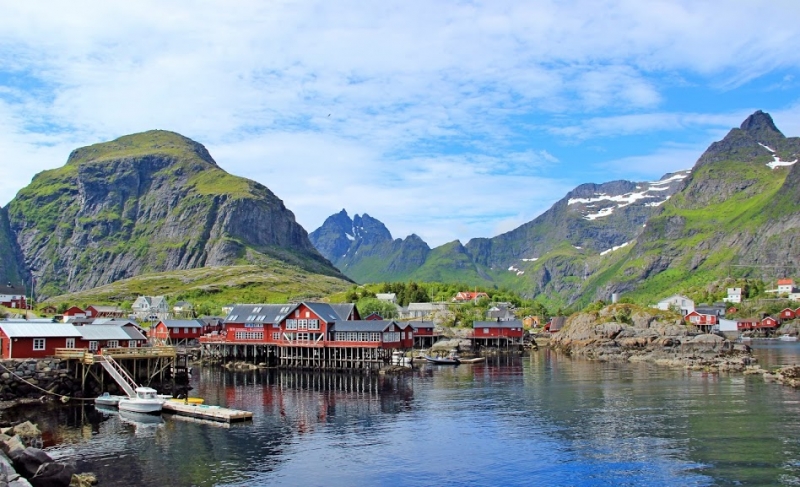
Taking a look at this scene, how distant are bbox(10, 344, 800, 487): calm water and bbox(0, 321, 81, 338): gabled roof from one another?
11304mm

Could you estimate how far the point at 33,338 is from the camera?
67.9 meters

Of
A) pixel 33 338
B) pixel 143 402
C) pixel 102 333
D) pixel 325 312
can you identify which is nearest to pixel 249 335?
pixel 325 312

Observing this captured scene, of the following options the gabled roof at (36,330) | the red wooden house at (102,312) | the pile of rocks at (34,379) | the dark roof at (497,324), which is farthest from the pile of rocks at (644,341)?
the red wooden house at (102,312)

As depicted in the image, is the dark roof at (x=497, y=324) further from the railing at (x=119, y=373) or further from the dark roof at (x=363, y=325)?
the railing at (x=119, y=373)

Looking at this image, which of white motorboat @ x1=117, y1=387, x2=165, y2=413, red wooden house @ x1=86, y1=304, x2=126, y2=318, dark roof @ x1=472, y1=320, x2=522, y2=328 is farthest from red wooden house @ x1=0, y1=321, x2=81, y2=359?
dark roof @ x1=472, y1=320, x2=522, y2=328

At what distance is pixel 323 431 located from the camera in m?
54.5

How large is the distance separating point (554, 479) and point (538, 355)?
324ft

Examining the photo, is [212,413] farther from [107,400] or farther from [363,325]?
[363,325]

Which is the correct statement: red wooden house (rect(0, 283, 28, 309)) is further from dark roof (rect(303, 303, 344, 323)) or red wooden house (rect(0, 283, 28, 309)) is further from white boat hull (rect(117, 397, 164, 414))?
white boat hull (rect(117, 397, 164, 414))

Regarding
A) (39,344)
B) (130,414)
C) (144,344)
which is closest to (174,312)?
(144,344)

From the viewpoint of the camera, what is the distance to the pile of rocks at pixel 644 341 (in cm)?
10850

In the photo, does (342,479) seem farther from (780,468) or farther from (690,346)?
(690,346)

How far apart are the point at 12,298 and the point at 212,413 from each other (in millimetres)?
107856

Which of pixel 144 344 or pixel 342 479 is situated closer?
pixel 342 479
